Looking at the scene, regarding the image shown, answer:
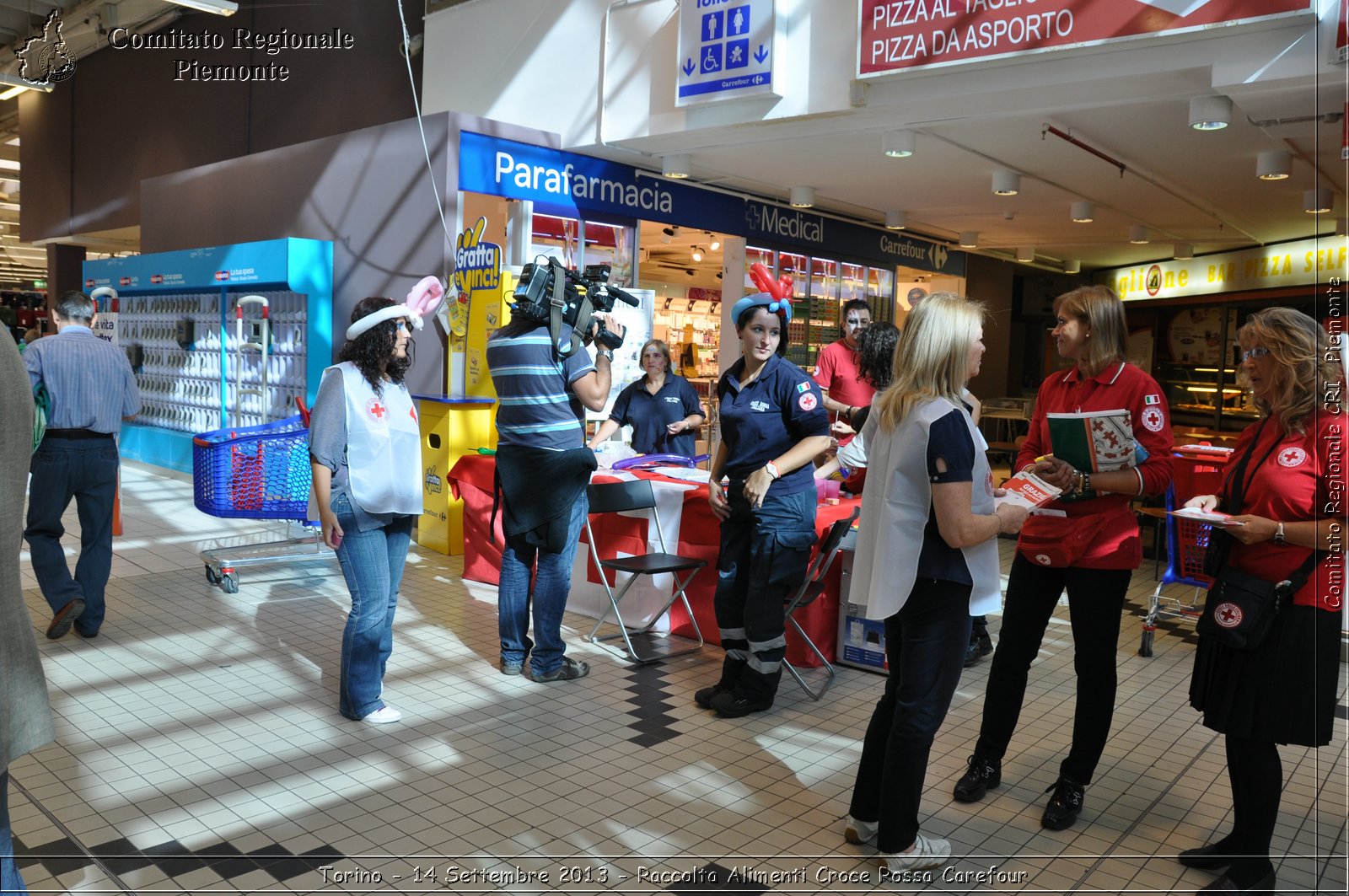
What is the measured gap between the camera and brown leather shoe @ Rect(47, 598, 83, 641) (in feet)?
16.2

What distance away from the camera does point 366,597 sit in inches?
154

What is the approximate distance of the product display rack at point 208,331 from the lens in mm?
8805

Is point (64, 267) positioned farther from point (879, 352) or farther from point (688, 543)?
point (879, 352)

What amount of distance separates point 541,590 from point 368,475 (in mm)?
1061

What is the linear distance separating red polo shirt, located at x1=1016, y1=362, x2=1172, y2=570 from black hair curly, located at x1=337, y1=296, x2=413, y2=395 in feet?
7.94

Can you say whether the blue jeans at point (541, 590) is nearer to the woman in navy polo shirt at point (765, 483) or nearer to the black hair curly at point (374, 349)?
the woman in navy polo shirt at point (765, 483)

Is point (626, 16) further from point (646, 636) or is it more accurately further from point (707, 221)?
point (646, 636)

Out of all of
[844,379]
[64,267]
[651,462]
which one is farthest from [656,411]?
[64,267]

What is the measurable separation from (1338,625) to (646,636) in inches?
128

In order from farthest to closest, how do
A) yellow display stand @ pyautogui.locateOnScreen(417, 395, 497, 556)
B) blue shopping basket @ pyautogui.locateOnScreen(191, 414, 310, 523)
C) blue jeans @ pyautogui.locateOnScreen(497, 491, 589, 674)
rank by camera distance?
1. yellow display stand @ pyautogui.locateOnScreen(417, 395, 497, 556)
2. blue shopping basket @ pyautogui.locateOnScreen(191, 414, 310, 523)
3. blue jeans @ pyautogui.locateOnScreen(497, 491, 589, 674)

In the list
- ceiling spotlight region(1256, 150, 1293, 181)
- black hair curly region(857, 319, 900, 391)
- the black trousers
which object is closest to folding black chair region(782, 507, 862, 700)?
black hair curly region(857, 319, 900, 391)

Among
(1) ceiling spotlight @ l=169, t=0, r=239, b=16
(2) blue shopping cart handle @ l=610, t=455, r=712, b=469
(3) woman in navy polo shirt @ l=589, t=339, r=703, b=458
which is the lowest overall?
(2) blue shopping cart handle @ l=610, t=455, r=712, b=469

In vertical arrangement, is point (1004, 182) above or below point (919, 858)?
above

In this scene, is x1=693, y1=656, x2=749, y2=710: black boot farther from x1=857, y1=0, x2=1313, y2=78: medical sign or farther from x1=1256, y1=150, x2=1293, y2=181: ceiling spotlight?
x1=1256, y1=150, x2=1293, y2=181: ceiling spotlight
